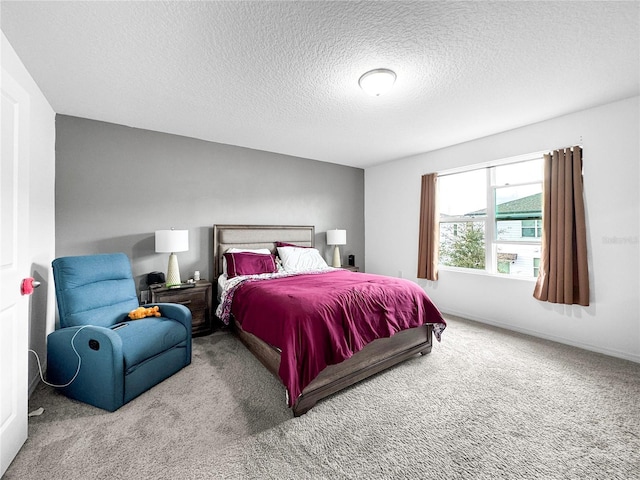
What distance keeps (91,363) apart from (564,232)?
15.2 feet

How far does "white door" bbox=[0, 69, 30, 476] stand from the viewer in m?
1.49

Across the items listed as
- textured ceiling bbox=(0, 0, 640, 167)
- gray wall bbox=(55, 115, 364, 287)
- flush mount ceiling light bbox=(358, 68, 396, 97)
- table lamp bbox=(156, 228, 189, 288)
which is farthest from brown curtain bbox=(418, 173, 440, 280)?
table lamp bbox=(156, 228, 189, 288)

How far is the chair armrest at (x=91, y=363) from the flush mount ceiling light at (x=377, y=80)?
9.14 feet

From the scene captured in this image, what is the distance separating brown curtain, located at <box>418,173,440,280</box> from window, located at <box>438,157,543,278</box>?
0.57 feet

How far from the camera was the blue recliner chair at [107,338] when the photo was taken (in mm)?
1981

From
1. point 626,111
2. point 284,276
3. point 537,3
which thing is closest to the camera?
point 537,3

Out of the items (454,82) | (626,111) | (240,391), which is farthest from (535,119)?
(240,391)

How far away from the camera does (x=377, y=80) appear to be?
225cm

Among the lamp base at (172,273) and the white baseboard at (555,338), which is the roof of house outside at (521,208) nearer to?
the white baseboard at (555,338)

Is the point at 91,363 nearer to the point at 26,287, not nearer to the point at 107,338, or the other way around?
the point at 107,338

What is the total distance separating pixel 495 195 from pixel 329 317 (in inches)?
129

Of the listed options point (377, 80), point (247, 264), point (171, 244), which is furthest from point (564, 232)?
point (171, 244)

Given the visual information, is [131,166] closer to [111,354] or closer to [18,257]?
[18,257]

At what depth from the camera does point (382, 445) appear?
5.51 ft
